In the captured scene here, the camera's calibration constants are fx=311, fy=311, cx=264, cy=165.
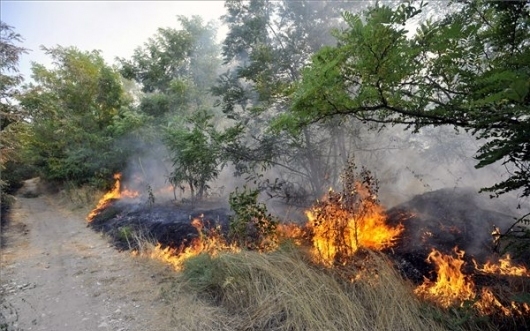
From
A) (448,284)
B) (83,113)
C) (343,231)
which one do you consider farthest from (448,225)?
(83,113)

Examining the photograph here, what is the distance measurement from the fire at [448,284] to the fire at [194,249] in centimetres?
328

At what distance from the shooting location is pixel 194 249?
22.1 ft

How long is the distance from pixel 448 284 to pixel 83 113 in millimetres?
16619

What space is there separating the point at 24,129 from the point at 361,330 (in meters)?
10.7

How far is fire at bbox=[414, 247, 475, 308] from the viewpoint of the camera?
405 cm

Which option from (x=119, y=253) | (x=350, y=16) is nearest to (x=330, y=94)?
(x=350, y=16)

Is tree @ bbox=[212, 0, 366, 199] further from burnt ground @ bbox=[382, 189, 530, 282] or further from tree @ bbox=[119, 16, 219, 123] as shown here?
tree @ bbox=[119, 16, 219, 123]

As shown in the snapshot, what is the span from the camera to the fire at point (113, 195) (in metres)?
12.3

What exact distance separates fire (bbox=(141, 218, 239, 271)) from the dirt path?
0.87ft

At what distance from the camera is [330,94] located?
2.53 meters

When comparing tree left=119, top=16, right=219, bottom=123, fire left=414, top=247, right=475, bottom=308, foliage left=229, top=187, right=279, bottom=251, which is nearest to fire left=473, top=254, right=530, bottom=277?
fire left=414, top=247, right=475, bottom=308

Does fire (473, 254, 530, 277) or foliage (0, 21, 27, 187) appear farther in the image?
foliage (0, 21, 27, 187)

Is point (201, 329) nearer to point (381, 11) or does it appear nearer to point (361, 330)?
point (361, 330)

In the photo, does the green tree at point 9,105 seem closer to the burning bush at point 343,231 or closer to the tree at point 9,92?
the tree at point 9,92
